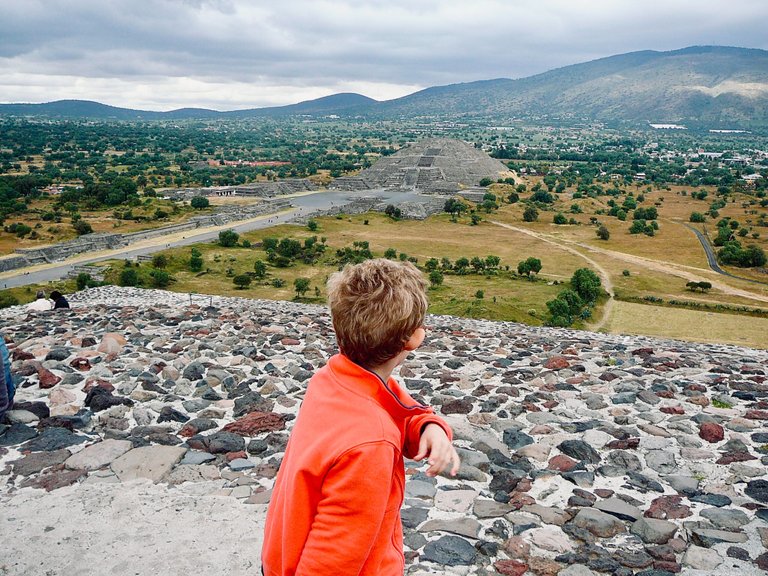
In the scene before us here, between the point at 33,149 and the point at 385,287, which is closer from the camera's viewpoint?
the point at 385,287

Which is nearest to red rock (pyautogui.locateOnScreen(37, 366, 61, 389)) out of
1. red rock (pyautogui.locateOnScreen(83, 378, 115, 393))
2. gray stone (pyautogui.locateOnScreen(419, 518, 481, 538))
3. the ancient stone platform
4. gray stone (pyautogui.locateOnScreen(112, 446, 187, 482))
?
the ancient stone platform

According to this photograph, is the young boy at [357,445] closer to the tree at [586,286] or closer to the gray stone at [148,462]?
the gray stone at [148,462]

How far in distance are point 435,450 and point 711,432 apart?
5128 millimetres

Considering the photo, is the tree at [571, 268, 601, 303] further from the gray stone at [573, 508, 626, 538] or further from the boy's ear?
the boy's ear

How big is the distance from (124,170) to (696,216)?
75.9 meters

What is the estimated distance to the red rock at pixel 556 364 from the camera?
8.82m

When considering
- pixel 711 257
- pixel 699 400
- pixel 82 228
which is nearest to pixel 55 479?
pixel 699 400

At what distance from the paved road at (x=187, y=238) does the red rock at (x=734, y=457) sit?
34326 millimetres

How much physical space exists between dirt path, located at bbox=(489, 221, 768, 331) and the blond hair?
25.0 m

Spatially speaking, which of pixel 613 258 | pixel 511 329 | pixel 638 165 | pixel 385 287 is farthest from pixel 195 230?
pixel 638 165

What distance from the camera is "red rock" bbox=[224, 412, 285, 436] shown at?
607cm

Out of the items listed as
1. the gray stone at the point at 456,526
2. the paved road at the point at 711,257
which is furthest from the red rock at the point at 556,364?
the paved road at the point at 711,257

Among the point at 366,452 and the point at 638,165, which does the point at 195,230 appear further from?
the point at 638,165

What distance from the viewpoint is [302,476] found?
195 cm
